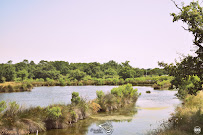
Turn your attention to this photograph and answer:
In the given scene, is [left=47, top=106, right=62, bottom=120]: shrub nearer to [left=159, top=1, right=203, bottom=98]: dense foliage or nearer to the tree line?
[left=159, top=1, right=203, bottom=98]: dense foliage

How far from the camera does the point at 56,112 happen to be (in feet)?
48.0

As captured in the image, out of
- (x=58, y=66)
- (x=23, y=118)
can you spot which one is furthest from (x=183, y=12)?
(x=58, y=66)

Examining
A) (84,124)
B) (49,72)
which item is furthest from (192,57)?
(49,72)

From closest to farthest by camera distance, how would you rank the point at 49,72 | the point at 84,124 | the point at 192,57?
1. the point at 192,57
2. the point at 84,124
3. the point at 49,72

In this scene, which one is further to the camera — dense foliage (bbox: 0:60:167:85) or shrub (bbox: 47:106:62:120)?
dense foliage (bbox: 0:60:167:85)

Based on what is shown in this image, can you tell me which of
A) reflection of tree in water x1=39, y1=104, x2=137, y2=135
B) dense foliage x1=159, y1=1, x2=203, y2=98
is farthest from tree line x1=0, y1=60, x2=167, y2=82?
dense foliage x1=159, y1=1, x2=203, y2=98

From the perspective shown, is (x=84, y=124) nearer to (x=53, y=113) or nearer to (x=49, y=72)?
(x=53, y=113)

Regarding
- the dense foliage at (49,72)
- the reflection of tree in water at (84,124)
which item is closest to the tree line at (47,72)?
the dense foliage at (49,72)

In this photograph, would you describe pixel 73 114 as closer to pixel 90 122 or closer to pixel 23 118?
pixel 90 122

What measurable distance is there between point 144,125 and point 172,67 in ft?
17.2

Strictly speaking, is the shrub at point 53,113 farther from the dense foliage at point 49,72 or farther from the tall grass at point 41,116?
the dense foliage at point 49,72

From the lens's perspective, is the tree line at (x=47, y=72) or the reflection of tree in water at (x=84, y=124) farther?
the tree line at (x=47, y=72)

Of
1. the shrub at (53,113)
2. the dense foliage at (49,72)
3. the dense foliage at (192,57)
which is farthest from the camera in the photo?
the dense foliage at (49,72)

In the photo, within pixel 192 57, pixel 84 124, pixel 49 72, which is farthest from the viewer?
pixel 49 72
